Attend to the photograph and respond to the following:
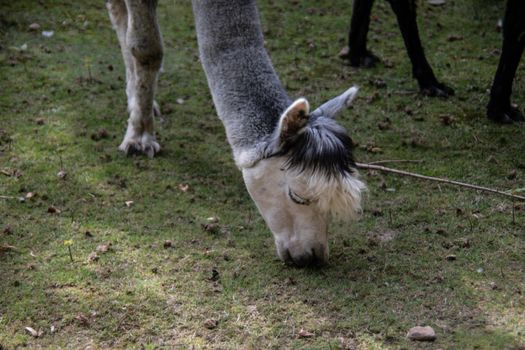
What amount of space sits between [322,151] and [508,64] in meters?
3.10

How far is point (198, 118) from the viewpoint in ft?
21.8

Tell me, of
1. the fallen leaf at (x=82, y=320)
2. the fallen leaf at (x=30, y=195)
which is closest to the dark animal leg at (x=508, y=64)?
the fallen leaf at (x=30, y=195)

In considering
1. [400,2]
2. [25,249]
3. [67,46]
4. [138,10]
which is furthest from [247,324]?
[67,46]

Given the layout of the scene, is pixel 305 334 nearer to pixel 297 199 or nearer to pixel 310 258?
pixel 310 258

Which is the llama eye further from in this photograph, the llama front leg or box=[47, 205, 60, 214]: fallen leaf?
the llama front leg

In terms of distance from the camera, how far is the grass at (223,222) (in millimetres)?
3668

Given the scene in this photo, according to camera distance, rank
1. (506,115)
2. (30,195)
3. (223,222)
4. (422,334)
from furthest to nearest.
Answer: (506,115)
(30,195)
(223,222)
(422,334)

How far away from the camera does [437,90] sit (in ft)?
22.7

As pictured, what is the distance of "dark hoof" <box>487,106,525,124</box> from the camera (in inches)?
247

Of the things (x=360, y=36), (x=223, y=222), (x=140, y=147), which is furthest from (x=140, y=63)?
(x=360, y=36)

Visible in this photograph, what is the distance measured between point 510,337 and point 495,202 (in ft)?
5.66

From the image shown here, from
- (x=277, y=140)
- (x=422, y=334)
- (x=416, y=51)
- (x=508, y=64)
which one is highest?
(x=277, y=140)

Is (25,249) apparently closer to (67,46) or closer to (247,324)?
(247,324)

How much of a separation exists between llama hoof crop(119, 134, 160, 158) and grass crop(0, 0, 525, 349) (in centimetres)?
8
